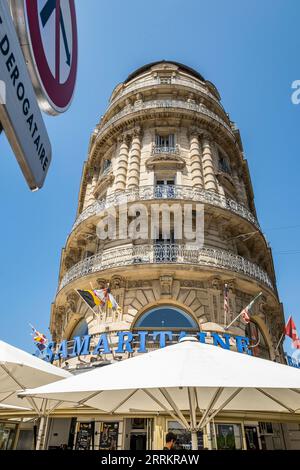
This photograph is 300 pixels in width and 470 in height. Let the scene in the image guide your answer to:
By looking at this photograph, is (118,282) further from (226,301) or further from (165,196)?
(165,196)

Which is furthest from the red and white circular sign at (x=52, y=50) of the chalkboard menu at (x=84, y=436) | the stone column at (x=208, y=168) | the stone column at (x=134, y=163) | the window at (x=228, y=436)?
the stone column at (x=208, y=168)

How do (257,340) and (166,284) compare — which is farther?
(257,340)

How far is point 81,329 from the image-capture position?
16.1 m

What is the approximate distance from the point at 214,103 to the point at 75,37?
2563 centimetres

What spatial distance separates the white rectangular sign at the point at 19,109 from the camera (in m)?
1.42

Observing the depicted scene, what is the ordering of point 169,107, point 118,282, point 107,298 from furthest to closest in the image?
point 169,107 < point 118,282 < point 107,298

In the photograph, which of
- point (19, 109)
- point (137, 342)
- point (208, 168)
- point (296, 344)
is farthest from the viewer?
point (208, 168)

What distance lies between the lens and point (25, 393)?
15.5 ft

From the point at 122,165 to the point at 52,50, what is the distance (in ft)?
62.2

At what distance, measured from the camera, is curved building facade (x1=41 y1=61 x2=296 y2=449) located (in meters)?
13.7

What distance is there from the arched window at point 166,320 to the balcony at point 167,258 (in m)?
2.30

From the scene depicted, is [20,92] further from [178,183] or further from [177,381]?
[178,183]

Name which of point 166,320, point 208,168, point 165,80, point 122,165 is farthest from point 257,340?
point 165,80

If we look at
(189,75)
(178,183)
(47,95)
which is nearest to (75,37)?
(47,95)
